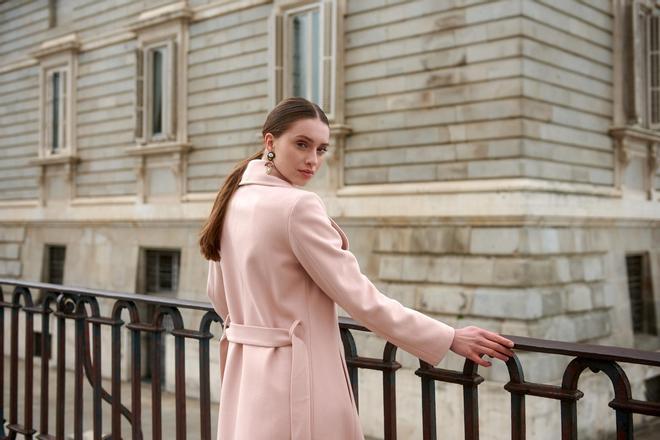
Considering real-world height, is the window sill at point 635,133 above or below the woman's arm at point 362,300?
above

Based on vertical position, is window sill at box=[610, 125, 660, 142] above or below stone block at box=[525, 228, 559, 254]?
above

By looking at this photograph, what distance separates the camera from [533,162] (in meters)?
9.30

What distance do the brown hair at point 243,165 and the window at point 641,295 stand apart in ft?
35.7

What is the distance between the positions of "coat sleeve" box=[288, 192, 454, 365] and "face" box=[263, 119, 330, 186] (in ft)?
0.65

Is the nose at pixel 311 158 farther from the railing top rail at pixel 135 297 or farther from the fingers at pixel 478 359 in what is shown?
the railing top rail at pixel 135 297

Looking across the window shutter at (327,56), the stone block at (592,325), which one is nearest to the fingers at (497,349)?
the stone block at (592,325)

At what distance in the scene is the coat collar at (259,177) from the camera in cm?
219

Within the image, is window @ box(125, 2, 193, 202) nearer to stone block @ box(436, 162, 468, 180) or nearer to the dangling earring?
stone block @ box(436, 162, 468, 180)

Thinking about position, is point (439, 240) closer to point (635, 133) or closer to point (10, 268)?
point (635, 133)

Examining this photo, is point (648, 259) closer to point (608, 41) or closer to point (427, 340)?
point (608, 41)

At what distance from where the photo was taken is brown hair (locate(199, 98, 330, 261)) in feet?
7.21

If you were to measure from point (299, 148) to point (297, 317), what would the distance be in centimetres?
52

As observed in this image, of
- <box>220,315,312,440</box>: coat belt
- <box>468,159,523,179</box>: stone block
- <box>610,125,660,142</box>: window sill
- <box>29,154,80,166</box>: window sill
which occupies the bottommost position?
<box>220,315,312,440</box>: coat belt

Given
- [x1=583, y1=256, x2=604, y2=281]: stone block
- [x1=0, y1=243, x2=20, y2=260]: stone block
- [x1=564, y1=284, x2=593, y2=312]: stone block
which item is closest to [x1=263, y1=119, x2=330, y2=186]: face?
[x1=564, y1=284, x2=593, y2=312]: stone block
